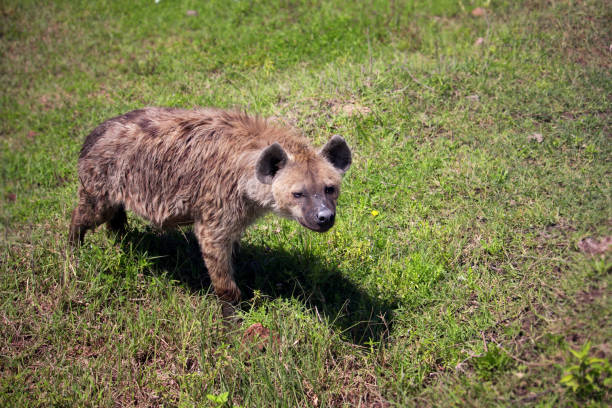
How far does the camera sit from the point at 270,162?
12.4ft

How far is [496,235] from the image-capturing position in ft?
14.5

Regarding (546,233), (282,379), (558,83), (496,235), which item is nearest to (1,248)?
(282,379)

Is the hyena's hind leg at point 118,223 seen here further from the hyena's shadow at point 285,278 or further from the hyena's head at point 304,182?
the hyena's head at point 304,182

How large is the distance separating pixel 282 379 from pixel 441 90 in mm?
4250

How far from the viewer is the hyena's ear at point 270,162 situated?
3685mm

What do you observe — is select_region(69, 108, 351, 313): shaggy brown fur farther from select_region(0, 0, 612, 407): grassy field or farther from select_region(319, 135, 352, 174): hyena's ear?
select_region(0, 0, 612, 407): grassy field

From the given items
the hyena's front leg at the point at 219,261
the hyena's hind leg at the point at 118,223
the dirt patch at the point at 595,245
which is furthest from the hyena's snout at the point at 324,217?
the hyena's hind leg at the point at 118,223

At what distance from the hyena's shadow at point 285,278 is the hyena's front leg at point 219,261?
14.3 inches

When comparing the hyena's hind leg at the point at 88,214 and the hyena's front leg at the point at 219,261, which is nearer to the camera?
the hyena's front leg at the point at 219,261

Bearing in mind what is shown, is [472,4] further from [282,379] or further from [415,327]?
[282,379]

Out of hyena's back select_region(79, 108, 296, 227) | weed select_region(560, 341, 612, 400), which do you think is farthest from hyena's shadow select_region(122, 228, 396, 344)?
weed select_region(560, 341, 612, 400)

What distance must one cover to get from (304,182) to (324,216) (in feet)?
1.12

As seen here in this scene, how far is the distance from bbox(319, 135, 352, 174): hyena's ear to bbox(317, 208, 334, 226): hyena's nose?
558mm

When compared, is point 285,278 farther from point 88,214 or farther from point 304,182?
point 88,214
